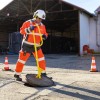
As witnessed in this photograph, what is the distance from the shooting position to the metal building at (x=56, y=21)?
27.4m

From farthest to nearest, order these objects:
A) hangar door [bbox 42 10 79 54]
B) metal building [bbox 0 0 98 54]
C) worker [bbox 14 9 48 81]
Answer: hangar door [bbox 42 10 79 54], metal building [bbox 0 0 98 54], worker [bbox 14 9 48 81]

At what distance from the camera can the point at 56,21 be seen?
3206cm

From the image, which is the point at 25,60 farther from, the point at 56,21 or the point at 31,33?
the point at 56,21

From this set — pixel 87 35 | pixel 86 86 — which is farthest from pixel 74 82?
pixel 87 35

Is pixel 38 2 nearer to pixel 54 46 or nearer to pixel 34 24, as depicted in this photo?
pixel 54 46

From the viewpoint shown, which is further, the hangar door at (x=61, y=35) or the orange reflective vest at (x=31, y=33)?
the hangar door at (x=61, y=35)

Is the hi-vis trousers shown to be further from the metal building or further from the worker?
the metal building

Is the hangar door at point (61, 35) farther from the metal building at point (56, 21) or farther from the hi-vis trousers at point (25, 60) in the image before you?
the hi-vis trousers at point (25, 60)

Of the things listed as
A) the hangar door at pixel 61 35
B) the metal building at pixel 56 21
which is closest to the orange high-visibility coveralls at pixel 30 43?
the metal building at pixel 56 21

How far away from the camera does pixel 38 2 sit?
29141 mm

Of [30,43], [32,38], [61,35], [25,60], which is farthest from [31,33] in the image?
[61,35]

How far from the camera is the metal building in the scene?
90.0 ft

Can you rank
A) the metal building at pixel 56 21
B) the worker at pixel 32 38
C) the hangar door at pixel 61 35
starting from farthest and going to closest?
the hangar door at pixel 61 35 < the metal building at pixel 56 21 < the worker at pixel 32 38

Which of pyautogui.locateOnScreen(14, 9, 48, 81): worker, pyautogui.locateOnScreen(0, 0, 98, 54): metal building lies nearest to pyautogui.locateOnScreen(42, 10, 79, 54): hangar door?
pyautogui.locateOnScreen(0, 0, 98, 54): metal building
